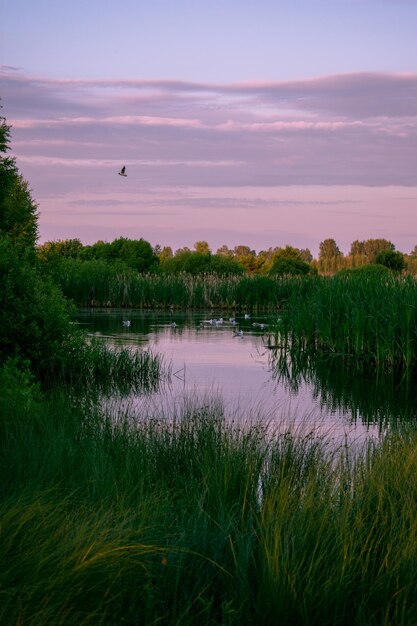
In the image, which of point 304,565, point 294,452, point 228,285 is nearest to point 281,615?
point 304,565

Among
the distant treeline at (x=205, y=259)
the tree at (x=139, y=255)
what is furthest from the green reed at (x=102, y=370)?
the tree at (x=139, y=255)

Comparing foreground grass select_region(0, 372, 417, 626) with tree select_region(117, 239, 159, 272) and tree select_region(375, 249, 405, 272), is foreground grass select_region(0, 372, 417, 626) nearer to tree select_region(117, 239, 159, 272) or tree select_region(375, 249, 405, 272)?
tree select_region(375, 249, 405, 272)

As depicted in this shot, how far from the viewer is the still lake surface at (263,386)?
10695 mm

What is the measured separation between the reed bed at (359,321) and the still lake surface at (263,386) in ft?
2.00

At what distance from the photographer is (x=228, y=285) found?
128 ft

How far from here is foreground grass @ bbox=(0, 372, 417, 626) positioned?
3.63 metres

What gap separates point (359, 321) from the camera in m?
16.3

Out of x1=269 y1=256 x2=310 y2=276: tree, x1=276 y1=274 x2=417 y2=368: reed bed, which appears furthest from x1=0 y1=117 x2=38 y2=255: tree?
x1=269 y1=256 x2=310 y2=276: tree

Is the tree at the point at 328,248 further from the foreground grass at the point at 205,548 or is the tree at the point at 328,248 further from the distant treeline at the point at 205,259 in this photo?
the foreground grass at the point at 205,548

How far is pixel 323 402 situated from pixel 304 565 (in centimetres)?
861

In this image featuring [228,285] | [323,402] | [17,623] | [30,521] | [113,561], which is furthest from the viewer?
[228,285]

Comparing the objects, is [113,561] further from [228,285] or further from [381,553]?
[228,285]

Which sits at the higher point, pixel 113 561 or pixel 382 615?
pixel 113 561

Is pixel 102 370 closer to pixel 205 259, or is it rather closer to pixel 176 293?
pixel 176 293
